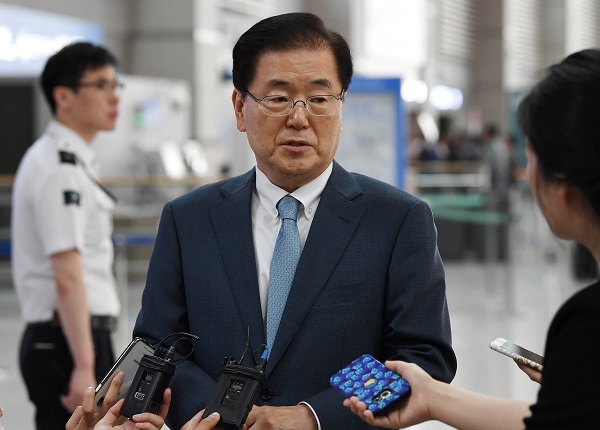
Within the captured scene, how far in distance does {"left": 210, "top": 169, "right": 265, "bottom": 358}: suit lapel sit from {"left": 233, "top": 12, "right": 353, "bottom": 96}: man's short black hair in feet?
0.83

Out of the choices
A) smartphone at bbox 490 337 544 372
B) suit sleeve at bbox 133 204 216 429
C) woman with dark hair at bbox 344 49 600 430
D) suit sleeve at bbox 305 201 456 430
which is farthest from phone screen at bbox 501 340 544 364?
suit sleeve at bbox 133 204 216 429

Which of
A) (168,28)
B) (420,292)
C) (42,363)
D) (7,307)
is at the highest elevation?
(168,28)

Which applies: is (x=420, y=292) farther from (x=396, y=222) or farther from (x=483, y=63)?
(x=483, y=63)

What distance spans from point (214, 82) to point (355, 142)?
24.6 ft

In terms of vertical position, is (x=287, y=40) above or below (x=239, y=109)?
above

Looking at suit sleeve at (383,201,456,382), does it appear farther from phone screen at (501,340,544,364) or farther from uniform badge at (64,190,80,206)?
uniform badge at (64,190,80,206)

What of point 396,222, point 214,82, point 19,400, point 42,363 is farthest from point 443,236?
point 396,222

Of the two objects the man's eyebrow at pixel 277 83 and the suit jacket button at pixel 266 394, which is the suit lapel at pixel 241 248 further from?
the man's eyebrow at pixel 277 83

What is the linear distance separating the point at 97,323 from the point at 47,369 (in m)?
0.23

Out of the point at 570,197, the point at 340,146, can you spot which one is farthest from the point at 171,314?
the point at 340,146

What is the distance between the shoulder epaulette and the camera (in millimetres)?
3289

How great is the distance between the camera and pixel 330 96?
2.15 meters

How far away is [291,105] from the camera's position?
214cm

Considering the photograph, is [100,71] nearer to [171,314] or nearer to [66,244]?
[66,244]
